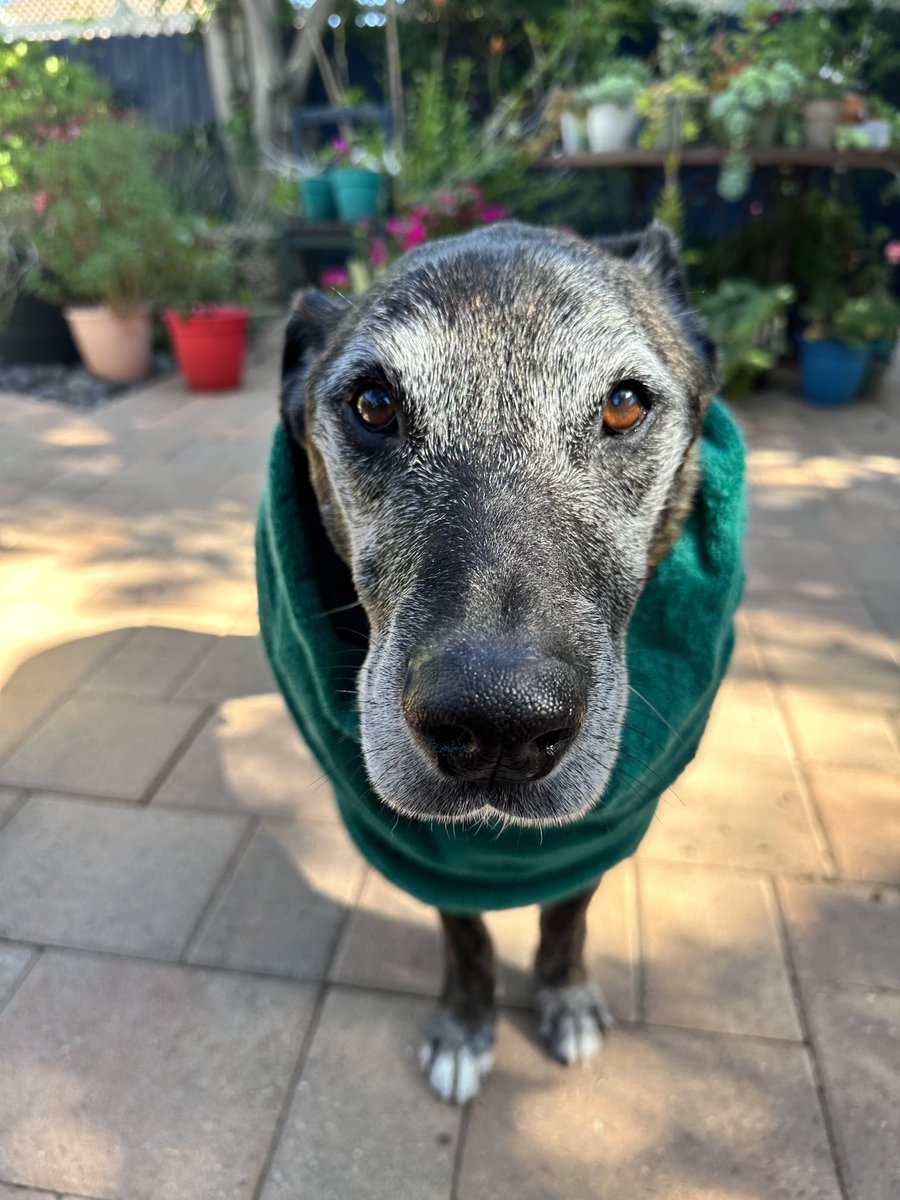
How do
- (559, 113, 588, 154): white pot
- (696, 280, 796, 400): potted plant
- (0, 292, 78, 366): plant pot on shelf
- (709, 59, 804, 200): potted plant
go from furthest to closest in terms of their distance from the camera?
1. (0, 292, 78, 366): plant pot on shelf
2. (559, 113, 588, 154): white pot
3. (696, 280, 796, 400): potted plant
4. (709, 59, 804, 200): potted plant

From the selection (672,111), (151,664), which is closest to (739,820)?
(151,664)

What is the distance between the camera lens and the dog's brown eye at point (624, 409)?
1571 mm

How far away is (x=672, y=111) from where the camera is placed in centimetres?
646

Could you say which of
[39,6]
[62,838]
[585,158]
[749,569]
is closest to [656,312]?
[62,838]

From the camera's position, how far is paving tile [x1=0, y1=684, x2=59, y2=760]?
9.99 feet

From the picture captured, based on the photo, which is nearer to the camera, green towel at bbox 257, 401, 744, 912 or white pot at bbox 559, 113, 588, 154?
green towel at bbox 257, 401, 744, 912

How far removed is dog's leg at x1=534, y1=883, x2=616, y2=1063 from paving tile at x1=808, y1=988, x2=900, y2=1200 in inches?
21.6

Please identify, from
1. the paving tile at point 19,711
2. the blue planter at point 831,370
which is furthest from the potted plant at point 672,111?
the paving tile at point 19,711

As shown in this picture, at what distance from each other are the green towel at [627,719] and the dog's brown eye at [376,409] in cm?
30

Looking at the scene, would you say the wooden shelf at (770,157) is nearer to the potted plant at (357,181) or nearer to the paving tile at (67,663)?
the potted plant at (357,181)

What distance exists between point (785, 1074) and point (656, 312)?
189 cm

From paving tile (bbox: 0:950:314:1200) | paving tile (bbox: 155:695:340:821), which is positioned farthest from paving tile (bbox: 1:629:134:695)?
paving tile (bbox: 0:950:314:1200)

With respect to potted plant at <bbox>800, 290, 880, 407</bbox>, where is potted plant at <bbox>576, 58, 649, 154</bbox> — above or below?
above

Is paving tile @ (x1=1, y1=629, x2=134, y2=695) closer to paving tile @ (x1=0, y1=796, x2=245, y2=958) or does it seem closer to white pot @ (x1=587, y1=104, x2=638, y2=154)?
paving tile @ (x1=0, y1=796, x2=245, y2=958)
